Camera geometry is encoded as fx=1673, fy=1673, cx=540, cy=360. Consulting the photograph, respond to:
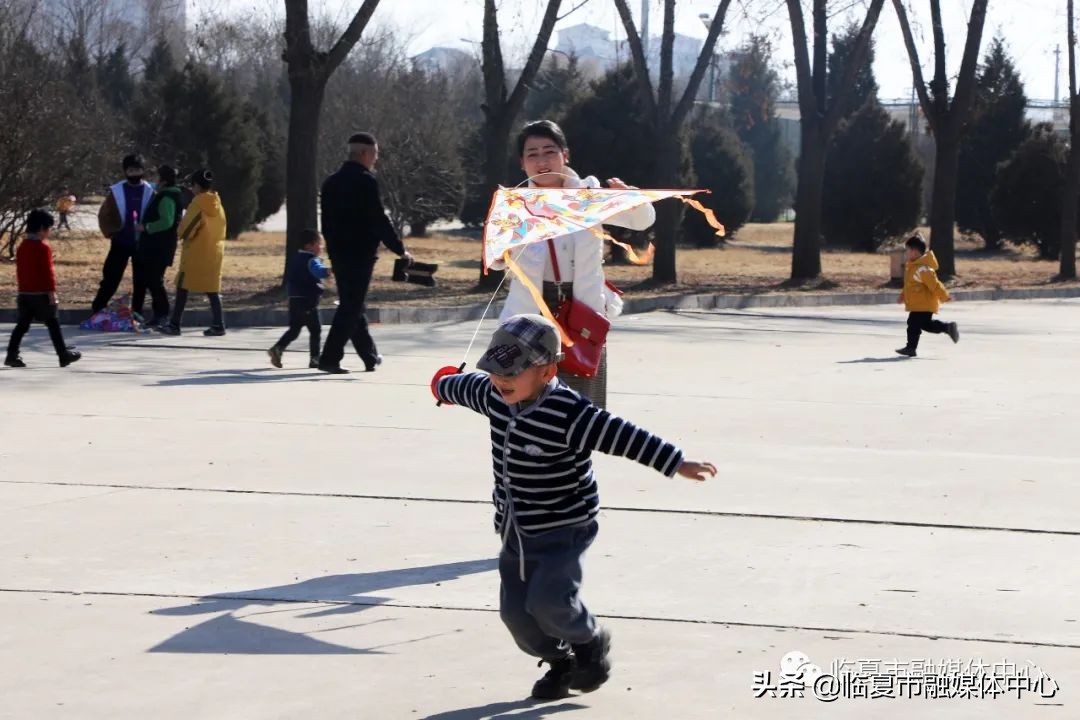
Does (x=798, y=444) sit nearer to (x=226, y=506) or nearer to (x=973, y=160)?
(x=226, y=506)

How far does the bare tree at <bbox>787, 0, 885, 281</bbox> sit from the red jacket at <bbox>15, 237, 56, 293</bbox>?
17.7 m

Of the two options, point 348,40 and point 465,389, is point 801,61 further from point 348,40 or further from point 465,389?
point 465,389

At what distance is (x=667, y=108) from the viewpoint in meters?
27.3

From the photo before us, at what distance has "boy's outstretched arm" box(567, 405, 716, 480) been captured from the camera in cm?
483

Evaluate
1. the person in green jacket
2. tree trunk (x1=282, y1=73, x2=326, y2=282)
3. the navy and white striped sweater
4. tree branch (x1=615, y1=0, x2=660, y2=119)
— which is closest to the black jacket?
the person in green jacket

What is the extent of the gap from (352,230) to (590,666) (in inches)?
338

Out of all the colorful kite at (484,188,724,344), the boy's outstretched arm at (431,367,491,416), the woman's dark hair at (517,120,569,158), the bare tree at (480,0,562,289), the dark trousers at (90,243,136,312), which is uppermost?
the bare tree at (480,0,562,289)

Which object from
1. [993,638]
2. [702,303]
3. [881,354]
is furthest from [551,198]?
[702,303]

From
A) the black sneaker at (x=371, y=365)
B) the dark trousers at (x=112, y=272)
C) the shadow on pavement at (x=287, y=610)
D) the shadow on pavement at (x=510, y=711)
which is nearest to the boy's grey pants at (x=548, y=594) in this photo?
the shadow on pavement at (x=510, y=711)

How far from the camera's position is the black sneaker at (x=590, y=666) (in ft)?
15.9

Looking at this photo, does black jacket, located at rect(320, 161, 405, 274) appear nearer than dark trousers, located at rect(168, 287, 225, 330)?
Yes

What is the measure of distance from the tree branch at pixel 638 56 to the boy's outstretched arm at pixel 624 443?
22038mm

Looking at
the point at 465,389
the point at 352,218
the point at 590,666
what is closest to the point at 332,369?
the point at 352,218

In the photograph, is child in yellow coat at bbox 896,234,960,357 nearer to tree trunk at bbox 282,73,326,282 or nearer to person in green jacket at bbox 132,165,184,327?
person in green jacket at bbox 132,165,184,327
